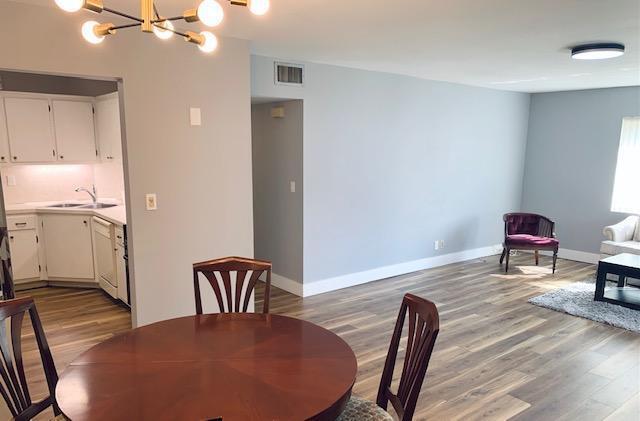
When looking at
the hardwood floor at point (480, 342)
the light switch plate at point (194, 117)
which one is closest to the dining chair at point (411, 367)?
the hardwood floor at point (480, 342)

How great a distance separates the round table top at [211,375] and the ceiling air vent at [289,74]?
9.19 feet

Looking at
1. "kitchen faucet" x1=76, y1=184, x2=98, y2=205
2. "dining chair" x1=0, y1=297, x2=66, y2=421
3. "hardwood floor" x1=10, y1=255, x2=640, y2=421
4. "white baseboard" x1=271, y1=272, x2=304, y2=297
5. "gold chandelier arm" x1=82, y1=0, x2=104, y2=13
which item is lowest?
"hardwood floor" x1=10, y1=255, x2=640, y2=421

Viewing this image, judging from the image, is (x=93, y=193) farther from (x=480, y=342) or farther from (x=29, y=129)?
(x=480, y=342)

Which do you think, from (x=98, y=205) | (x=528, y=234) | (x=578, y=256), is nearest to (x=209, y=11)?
(x=98, y=205)

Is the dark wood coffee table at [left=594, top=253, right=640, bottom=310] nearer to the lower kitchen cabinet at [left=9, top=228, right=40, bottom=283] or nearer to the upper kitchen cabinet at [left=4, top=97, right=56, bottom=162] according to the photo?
the lower kitchen cabinet at [left=9, top=228, right=40, bottom=283]

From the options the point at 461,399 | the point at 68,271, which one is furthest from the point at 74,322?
the point at 461,399

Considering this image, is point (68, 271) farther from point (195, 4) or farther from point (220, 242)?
point (195, 4)

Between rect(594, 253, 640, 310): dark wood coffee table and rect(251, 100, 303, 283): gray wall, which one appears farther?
rect(251, 100, 303, 283): gray wall

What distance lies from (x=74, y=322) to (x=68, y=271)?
1026 mm

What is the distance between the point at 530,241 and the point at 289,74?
3.69 metres

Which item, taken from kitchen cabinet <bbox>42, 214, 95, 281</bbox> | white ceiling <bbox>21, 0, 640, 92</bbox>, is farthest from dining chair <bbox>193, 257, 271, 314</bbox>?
kitchen cabinet <bbox>42, 214, 95, 281</bbox>

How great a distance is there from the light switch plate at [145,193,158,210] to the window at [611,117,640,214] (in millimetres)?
5939

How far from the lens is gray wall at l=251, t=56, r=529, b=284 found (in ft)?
14.8

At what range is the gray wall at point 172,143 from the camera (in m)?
A: 2.81
